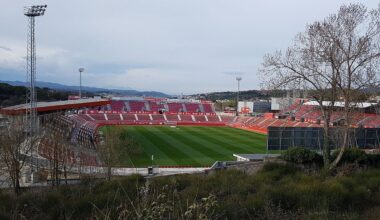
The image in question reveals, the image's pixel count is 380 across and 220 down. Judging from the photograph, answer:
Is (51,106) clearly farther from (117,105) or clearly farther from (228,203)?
(117,105)

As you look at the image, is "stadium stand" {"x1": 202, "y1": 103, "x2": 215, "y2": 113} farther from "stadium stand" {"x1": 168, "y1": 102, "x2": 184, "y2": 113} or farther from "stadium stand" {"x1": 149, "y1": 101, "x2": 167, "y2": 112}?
"stadium stand" {"x1": 149, "y1": 101, "x2": 167, "y2": 112}

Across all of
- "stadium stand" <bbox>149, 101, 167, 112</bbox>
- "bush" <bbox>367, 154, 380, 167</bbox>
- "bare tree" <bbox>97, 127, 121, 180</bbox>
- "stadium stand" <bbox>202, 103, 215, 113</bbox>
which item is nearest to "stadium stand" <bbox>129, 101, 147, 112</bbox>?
"stadium stand" <bbox>149, 101, 167, 112</bbox>

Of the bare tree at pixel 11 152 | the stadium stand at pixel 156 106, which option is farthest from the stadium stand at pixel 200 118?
the bare tree at pixel 11 152

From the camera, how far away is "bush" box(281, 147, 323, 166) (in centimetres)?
2545

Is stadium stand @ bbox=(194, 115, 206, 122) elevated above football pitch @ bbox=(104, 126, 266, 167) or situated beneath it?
elevated above

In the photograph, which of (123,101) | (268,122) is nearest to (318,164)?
(268,122)

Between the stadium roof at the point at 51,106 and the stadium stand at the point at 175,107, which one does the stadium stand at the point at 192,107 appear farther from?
the stadium roof at the point at 51,106

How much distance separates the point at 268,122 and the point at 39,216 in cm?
7616

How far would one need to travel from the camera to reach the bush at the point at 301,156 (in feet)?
83.5

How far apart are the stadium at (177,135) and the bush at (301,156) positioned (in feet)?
14.8

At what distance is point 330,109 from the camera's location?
25.9m

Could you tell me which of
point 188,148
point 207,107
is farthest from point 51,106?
point 207,107

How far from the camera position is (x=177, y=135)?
2682 inches

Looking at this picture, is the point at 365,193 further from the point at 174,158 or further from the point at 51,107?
the point at 51,107
